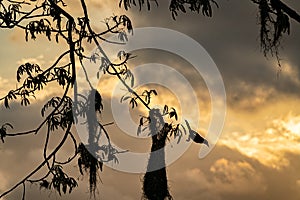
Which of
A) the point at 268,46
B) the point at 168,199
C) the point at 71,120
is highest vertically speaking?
the point at 71,120

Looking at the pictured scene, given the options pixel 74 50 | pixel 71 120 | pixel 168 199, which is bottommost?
pixel 168 199

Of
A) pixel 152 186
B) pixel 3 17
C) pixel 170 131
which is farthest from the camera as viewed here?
pixel 3 17

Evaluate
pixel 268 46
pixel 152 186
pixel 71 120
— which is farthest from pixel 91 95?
pixel 268 46

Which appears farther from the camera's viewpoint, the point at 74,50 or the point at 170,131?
the point at 74,50

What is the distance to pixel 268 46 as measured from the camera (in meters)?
7.26

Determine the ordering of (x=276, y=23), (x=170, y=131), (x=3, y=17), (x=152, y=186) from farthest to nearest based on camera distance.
A: (x=3, y=17) → (x=170, y=131) → (x=152, y=186) → (x=276, y=23)

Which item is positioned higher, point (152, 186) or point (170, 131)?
point (170, 131)

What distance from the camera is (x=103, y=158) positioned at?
10906 millimetres

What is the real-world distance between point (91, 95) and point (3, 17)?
1684 mm

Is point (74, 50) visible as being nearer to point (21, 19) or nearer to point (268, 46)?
point (21, 19)

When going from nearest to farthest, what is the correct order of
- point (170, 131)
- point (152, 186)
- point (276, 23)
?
point (276, 23)
point (152, 186)
point (170, 131)

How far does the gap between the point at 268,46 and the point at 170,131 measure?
8.33 ft

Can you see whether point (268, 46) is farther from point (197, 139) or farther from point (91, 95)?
point (91, 95)

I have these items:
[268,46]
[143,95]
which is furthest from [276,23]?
[143,95]
